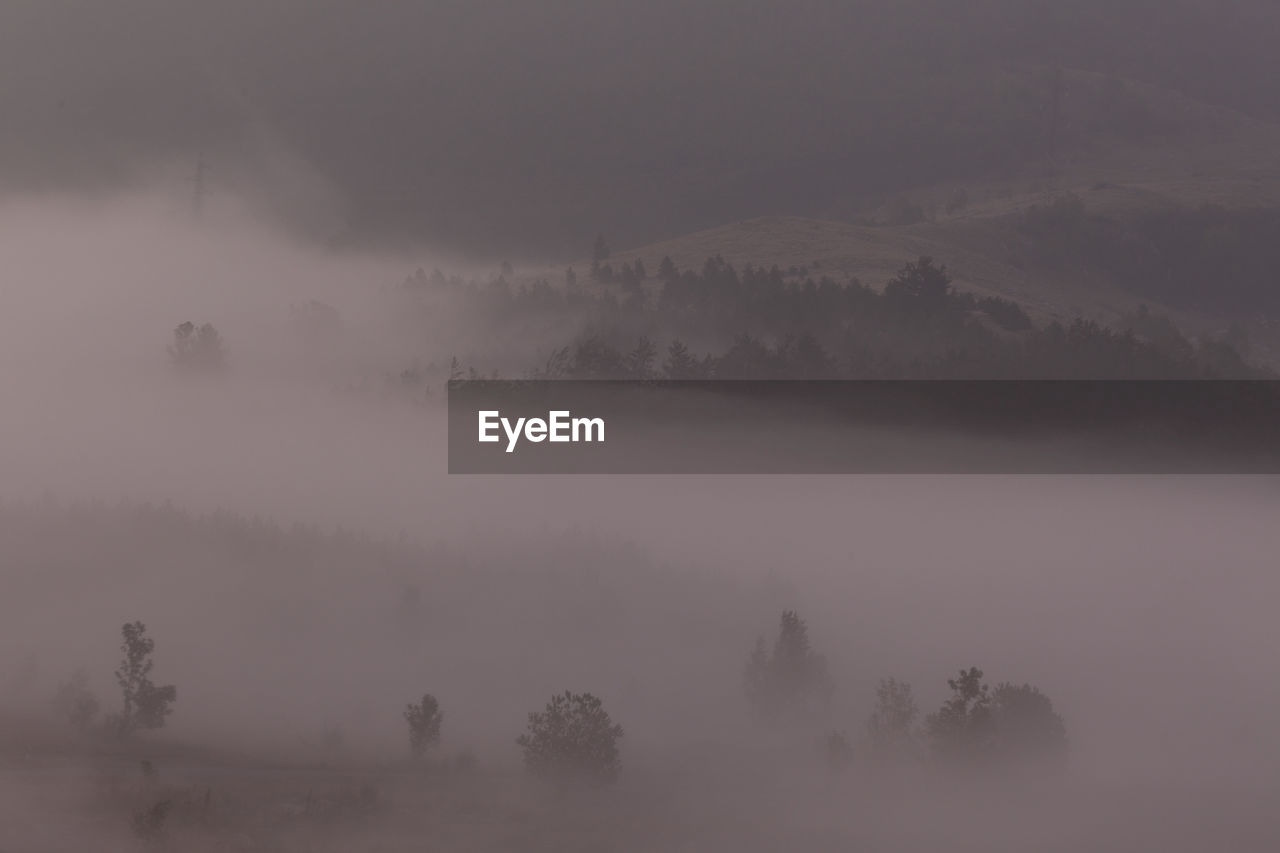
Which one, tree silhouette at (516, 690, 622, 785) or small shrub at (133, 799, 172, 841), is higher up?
tree silhouette at (516, 690, 622, 785)

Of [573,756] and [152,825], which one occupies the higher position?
[573,756]

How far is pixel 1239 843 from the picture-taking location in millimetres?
198125

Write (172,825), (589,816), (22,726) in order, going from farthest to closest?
1. (22,726)
2. (589,816)
3. (172,825)

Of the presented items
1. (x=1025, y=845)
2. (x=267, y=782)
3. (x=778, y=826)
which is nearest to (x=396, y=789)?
(x=267, y=782)

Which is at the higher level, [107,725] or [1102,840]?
[107,725]

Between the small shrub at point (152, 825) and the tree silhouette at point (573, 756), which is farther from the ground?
the tree silhouette at point (573, 756)

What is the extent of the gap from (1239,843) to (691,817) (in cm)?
6833

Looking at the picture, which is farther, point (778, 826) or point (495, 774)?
point (495, 774)

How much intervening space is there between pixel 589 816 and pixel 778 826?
21.3 m

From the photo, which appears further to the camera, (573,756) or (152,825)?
(573,756)

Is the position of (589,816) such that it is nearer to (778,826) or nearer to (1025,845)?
(778,826)

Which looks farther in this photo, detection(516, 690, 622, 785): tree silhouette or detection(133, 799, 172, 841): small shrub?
detection(516, 690, 622, 785): tree silhouette

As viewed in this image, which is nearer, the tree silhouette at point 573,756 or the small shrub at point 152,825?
the small shrub at point 152,825

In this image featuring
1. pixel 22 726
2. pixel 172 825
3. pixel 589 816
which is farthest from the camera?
pixel 22 726
